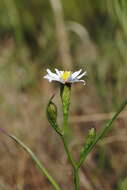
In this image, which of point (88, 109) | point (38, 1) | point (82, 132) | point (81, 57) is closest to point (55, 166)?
point (82, 132)

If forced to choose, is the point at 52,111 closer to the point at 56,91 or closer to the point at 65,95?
the point at 65,95

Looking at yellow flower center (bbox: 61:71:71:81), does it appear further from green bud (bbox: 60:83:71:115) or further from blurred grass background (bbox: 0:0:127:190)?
blurred grass background (bbox: 0:0:127:190)

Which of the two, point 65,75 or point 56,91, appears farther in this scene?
point 56,91

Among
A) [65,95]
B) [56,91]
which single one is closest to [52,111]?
[65,95]

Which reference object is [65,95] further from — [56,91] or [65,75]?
[56,91]

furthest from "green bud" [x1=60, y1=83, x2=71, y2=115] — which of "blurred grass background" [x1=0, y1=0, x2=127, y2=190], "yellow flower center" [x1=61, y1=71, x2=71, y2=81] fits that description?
"blurred grass background" [x1=0, y1=0, x2=127, y2=190]

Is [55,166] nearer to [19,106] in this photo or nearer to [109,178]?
[109,178]

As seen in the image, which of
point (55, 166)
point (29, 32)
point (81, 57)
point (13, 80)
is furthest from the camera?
Answer: point (29, 32)

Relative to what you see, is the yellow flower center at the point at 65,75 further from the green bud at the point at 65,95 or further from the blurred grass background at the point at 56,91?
the blurred grass background at the point at 56,91
